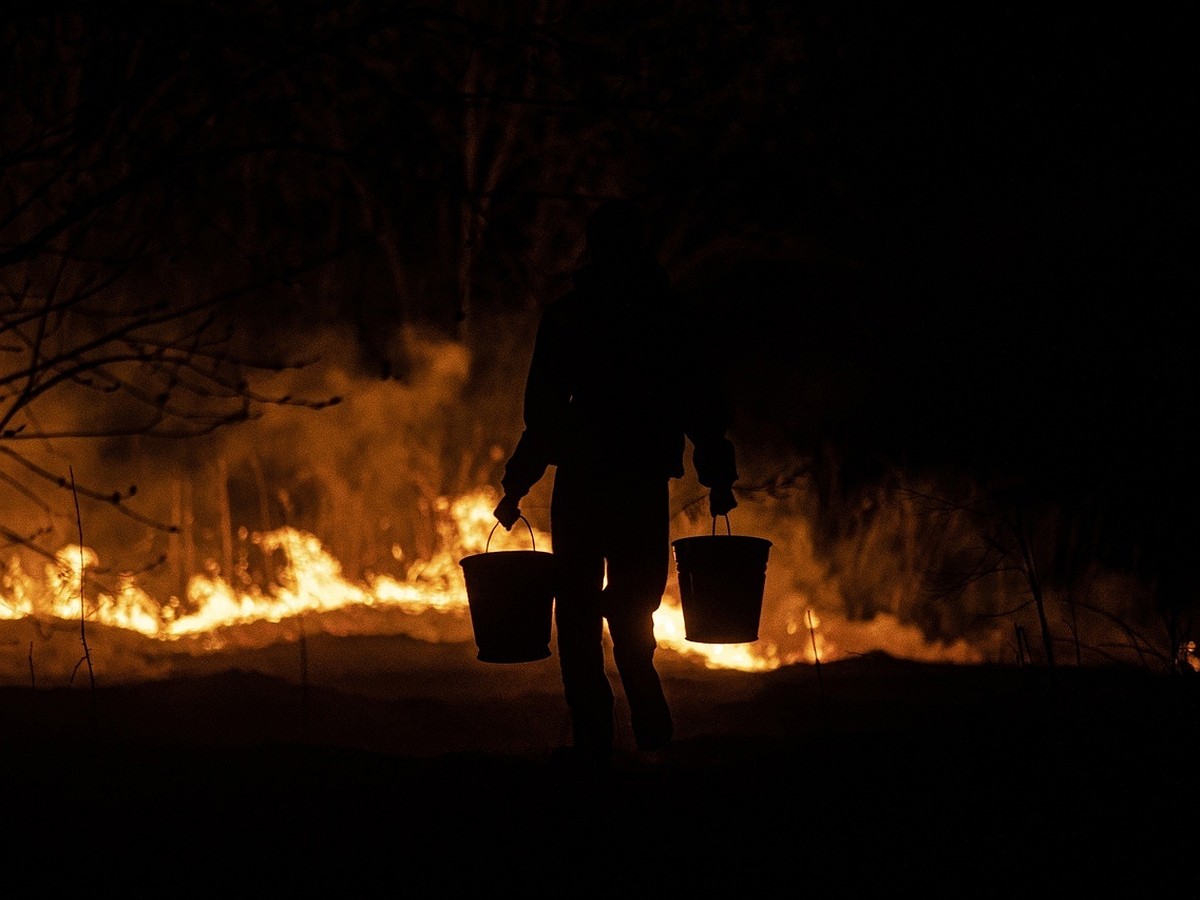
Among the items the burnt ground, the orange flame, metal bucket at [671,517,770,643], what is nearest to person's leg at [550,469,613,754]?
the burnt ground

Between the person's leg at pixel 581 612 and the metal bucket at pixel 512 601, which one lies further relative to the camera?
the metal bucket at pixel 512 601

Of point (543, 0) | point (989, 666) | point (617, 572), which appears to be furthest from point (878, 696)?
point (543, 0)

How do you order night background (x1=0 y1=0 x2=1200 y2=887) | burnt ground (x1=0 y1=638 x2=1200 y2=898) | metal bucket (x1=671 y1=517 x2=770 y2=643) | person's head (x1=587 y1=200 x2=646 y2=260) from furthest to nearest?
night background (x1=0 y1=0 x2=1200 y2=887)
metal bucket (x1=671 y1=517 x2=770 y2=643)
person's head (x1=587 y1=200 x2=646 y2=260)
burnt ground (x1=0 y1=638 x2=1200 y2=898)

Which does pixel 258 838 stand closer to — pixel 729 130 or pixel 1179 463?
pixel 1179 463

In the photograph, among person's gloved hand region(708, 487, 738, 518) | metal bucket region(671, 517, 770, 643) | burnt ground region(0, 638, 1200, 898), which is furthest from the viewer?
metal bucket region(671, 517, 770, 643)

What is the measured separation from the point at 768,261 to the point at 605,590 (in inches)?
296

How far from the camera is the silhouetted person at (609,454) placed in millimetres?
4871

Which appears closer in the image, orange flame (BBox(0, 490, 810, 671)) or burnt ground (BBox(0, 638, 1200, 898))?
burnt ground (BBox(0, 638, 1200, 898))

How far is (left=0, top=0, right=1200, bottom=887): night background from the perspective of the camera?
9305mm

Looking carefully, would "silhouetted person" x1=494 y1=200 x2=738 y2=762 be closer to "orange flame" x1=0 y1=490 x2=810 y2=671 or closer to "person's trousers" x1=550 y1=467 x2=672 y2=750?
"person's trousers" x1=550 y1=467 x2=672 y2=750

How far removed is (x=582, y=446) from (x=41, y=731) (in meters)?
3.48

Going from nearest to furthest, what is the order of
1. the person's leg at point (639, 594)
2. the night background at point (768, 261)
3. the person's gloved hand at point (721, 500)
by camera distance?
the person's leg at point (639, 594) < the person's gloved hand at point (721, 500) < the night background at point (768, 261)

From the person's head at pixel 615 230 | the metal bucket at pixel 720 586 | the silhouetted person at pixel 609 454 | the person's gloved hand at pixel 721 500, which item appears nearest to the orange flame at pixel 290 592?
the metal bucket at pixel 720 586

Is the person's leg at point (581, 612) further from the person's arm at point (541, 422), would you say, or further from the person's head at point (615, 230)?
the person's head at point (615, 230)
